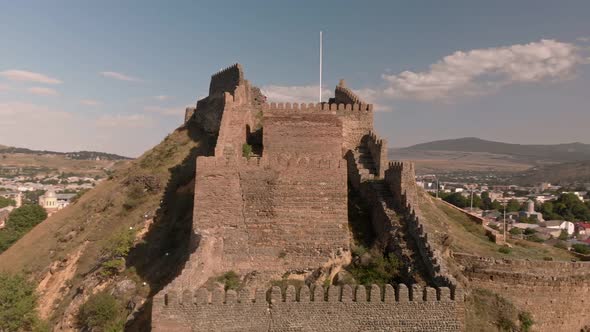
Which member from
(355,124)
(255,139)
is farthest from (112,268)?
(355,124)

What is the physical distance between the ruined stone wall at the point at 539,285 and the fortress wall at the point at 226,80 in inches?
867

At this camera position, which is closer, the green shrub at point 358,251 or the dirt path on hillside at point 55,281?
the green shrub at point 358,251

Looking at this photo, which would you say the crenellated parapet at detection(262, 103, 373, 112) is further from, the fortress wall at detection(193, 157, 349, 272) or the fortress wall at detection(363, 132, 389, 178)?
the fortress wall at detection(193, 157, 349, 272)

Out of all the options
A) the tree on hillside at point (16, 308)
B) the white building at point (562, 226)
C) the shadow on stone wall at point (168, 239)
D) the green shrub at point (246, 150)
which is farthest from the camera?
the white building at point (562, 226)

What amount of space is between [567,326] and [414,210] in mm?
6853

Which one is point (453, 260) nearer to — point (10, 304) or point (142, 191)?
point (10, 304)

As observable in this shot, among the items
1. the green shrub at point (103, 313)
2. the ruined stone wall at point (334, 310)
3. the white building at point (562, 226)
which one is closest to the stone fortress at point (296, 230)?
the ruined stone wall at point (334, 310)

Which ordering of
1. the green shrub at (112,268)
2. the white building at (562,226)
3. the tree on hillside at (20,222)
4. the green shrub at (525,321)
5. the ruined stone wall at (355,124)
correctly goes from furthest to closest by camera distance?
the white building at (562,226), the tree on hillside at (20,222), the ruined stone wall at (355,124), the green shrub at (112,268), the green shrub at (525,321)

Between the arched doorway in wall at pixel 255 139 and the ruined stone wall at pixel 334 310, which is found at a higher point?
the arched doorway in wall at pixel 255 139

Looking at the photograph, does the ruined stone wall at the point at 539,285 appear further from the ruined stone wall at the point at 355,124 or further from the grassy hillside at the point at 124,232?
the grassy hillside at the point at 124,232

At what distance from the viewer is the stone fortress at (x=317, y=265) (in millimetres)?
13305

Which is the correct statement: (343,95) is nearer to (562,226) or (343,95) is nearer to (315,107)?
(315,107)

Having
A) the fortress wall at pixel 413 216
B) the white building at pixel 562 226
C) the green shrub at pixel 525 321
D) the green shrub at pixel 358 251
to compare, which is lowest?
the white building at pixel 562 226

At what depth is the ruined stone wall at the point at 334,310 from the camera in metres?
13.2
